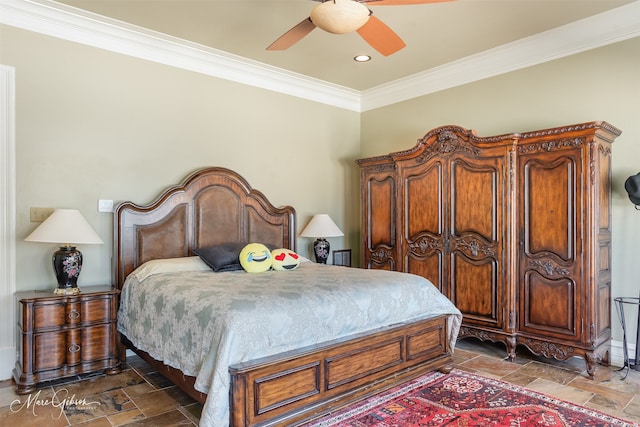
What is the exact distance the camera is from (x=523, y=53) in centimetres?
407

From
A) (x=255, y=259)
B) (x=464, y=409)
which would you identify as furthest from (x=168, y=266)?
(x=464, y=409)

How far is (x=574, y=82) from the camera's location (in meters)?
3.78

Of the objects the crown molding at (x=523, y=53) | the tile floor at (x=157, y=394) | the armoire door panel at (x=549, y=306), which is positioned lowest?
the tile floor at (x=157, y=394)

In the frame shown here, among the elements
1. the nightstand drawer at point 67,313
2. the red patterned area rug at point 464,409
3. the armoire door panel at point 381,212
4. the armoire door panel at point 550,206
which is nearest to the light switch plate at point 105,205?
the nightstand drawer at point 67,313

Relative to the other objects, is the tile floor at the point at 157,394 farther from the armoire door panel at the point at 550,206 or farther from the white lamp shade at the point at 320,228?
the white lamp shade at the point at 320,228

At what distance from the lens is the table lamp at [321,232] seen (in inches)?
186

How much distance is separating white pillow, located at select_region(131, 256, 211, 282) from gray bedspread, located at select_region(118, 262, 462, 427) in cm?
6

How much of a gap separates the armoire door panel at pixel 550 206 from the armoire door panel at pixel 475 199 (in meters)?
0.25

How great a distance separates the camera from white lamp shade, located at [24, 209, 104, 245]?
303 cm

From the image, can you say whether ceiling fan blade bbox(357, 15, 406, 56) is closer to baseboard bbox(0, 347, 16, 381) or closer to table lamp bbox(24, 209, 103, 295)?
table lamp bbox(24, 209, 103, 295)

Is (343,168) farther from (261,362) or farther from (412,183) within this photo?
(261,362)

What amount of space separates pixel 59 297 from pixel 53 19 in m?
2.22

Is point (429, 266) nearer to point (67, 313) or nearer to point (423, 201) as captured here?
point (423, 201)

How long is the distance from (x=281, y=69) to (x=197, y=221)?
77.3 inches
